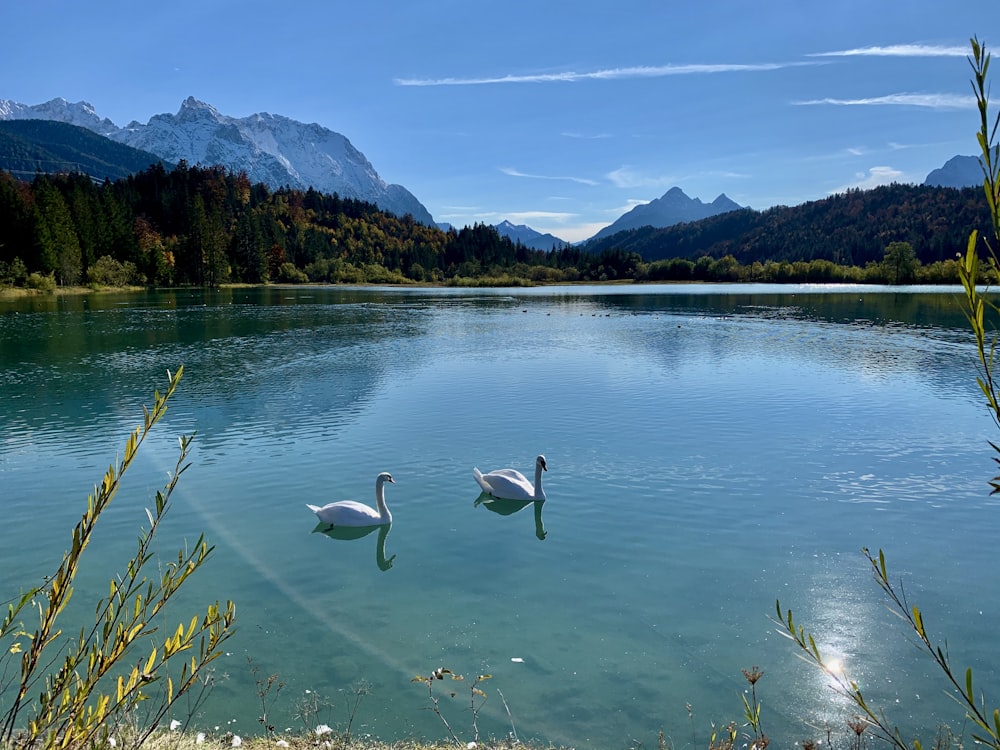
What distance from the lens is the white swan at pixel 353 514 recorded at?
1213 centimetres

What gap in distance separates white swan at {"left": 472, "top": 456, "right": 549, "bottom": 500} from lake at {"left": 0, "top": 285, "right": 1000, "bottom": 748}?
1.46 ft

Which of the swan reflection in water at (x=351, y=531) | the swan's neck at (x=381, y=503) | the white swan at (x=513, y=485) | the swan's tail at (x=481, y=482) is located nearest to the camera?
the swan reflection in water at (x=351, y=531)

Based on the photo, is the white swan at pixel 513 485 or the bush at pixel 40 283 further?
the bush at pixel 40 283

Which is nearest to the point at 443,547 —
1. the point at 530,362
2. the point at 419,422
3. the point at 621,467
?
the point at 621,467

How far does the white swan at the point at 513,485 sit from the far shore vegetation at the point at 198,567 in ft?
18.5

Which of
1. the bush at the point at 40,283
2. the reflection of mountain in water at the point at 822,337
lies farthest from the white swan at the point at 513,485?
the bush at the point at 40,283

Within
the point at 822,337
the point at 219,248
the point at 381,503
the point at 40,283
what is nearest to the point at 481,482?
the point at 381,503

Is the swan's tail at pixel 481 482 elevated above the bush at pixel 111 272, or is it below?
below

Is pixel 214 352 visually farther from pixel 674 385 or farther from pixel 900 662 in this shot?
pixel 900 662

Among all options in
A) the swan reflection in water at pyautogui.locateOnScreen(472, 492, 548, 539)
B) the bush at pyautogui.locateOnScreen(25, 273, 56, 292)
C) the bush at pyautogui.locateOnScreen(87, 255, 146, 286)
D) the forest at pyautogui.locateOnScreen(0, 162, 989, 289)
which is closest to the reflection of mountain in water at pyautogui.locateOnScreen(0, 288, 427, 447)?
the swan reflection in water at pyautogui.locateOnScreen(472, 492, 548, 539)

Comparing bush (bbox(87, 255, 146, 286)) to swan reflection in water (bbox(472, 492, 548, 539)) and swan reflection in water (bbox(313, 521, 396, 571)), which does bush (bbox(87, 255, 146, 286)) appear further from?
swan reflection in water (bbox(472, 492, 548, 539))

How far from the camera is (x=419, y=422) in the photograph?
67.6 ft

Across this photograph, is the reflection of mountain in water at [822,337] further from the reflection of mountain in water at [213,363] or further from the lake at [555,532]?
the reflection of mountain in water at [213,363]

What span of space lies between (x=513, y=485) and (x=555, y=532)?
171cm
